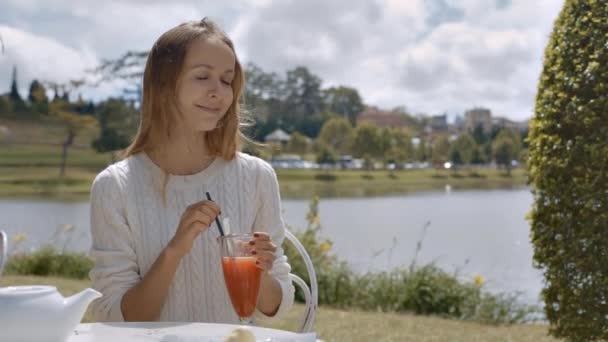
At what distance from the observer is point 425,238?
1309 centimetres

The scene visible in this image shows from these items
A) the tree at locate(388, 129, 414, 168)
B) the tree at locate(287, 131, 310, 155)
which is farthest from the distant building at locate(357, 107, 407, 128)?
the tree at locate(287, 131, 310, 155)

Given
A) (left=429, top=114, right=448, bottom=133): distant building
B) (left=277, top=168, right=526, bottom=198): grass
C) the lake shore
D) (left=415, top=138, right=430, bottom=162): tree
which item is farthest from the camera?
(left=429, top=114, right=448, bottom=133): distant building

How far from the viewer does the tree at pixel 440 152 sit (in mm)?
54500

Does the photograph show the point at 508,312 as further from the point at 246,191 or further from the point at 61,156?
the point at 61,156

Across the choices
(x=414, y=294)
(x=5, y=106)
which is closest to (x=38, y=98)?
(x=5, y=106)

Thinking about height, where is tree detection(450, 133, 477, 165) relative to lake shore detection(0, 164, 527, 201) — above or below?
above

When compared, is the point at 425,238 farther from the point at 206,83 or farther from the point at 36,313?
the point at 36,313

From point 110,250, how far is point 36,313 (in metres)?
0.64

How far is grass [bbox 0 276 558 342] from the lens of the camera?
4.68m

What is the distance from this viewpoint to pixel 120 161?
6.53ft

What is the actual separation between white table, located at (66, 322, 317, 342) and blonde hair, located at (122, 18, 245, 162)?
0.58 m

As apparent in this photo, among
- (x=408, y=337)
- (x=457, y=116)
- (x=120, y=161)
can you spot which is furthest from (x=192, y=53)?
(x=457, y=116)

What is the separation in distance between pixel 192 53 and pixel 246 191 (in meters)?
0.37

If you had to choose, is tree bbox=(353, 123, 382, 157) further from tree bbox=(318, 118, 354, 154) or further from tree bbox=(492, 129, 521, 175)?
tree bbox=(492, 129, 521, 175)
